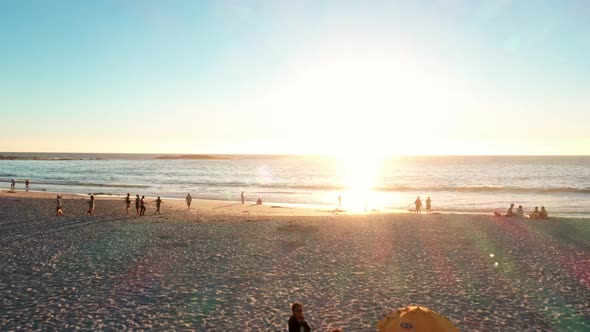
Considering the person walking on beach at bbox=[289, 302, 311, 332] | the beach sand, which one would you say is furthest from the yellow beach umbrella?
the beach sand

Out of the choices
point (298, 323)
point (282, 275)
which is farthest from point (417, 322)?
point (282, 275)

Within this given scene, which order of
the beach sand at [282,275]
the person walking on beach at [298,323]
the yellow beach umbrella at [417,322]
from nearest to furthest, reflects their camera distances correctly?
1. the yellow beach umbrella at [417,322]
2. the person walking on beach at [298,323]
3. the beach sand at [282,275]

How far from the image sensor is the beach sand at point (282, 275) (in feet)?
40.4

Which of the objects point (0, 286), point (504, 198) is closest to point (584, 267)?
point (0, 286)

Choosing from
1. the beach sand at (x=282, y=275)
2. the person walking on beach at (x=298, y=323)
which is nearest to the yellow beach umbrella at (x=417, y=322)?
the person walking on beach at (x=298, y=323)

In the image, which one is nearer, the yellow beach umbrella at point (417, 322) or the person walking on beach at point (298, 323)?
the yellow beach umbrella at point (417, 322)

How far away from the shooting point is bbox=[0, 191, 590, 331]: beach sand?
12.3 metres

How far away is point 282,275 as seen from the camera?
16812 mm

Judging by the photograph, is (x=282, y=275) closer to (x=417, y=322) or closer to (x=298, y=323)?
(x=298, y=323)

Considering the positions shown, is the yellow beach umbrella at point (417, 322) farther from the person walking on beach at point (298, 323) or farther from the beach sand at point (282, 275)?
Result: the beach sand at point (282, 275)

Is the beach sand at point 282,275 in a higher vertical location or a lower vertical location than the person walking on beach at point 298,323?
lower

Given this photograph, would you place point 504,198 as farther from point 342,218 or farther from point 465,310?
point 465,310

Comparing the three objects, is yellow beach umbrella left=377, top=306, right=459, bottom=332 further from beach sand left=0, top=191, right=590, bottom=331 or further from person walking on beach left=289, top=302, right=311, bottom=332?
beach sand left=0, top=191, right=590, bottom=331

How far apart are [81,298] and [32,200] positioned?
35.1m
